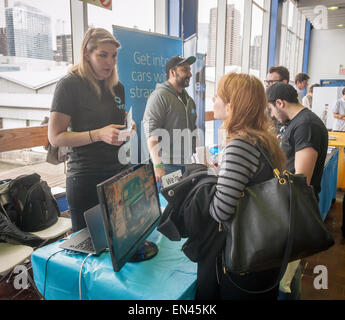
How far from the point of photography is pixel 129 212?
1117 mm

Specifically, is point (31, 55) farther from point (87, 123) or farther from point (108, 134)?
point (108, 134)

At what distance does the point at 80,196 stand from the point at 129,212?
1.83 ft

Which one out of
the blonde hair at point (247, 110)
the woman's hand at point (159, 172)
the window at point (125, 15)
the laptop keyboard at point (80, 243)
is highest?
the window at point (125, 15)

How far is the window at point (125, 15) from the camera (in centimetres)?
283

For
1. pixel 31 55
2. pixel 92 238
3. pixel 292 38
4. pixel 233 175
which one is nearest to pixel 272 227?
pixel 233 175

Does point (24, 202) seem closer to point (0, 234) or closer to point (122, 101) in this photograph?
point (0, 234)

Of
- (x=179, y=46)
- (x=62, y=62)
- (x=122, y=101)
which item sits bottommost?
(x=122, y=101)

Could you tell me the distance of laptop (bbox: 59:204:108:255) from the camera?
3.77 feet

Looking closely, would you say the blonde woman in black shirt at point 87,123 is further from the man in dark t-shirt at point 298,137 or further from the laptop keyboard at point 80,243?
the man in dark t-shirt at point 298,137

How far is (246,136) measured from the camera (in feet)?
A: 3.32

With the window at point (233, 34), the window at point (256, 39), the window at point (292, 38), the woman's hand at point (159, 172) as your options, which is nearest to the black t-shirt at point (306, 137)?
the woman's hand at point (159, 172)

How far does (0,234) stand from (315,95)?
282 inches

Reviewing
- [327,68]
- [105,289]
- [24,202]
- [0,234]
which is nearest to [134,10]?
[24,202]

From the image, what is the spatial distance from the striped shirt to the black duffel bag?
166 cm
